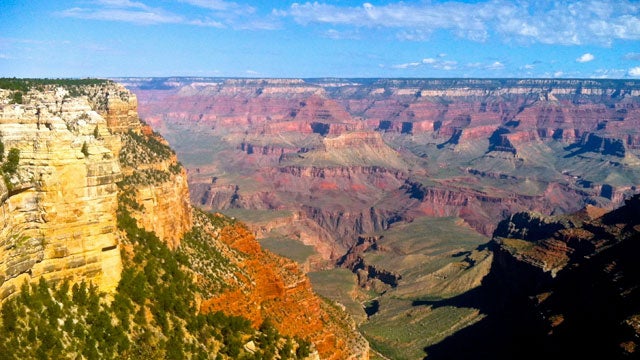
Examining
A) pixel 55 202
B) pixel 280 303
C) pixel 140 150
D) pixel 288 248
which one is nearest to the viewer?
pixel 55 202

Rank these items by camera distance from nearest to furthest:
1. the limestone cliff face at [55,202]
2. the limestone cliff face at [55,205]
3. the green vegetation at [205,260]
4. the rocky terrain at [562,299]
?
the limestone cliff face at [55,205] → the limestone cliff face at [55,202] → the green vegetation at [205,260] → the rocky terrain at [562,299]

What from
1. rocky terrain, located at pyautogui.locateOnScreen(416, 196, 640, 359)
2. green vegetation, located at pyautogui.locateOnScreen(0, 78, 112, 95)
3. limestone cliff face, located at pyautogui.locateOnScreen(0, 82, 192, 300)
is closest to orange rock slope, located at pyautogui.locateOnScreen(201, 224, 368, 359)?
limestone cliff face, located at pyautogui.locateOnScreen(0, 82, 192, 300)

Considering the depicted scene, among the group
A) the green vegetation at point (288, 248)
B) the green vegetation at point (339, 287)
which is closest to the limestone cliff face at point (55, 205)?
the green vegetation at point (339, 287)

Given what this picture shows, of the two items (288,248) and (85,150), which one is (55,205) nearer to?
(85,150)

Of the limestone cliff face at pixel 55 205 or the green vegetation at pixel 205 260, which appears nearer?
the limestone cliff face at pixel 55 205

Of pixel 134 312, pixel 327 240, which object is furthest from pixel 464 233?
pixel 134 312

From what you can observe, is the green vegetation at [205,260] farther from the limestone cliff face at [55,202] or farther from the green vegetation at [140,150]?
the limestone cliff face at [55,202]

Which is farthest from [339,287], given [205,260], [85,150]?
[85,150]
